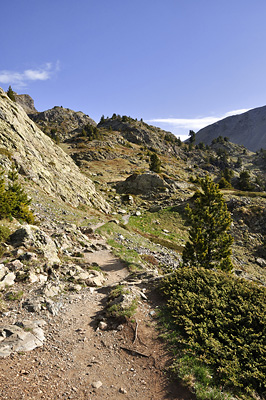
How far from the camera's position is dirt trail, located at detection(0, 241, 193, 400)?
697 cm

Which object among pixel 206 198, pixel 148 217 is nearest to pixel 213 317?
pixel 206 198

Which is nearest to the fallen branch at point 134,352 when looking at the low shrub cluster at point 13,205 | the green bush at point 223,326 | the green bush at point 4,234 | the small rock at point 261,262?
the green bush at point 223,326

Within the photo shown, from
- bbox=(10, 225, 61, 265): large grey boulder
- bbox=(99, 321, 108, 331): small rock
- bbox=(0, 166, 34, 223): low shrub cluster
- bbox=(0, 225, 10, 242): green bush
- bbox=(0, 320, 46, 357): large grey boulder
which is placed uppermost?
bbox=(0, 166, 34, 223): low shrub cluster

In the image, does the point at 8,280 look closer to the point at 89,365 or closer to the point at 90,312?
the point at 90,312

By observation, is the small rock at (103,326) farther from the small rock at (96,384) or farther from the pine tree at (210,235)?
the pine tree at (210,235)

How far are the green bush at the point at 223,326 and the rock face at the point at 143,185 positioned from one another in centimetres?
6091

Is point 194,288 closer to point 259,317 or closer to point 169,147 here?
point 259,317

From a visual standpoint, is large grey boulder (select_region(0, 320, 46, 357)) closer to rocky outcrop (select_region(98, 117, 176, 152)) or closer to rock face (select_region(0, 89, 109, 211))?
rock face (select_region(0, 89, 109, 211))

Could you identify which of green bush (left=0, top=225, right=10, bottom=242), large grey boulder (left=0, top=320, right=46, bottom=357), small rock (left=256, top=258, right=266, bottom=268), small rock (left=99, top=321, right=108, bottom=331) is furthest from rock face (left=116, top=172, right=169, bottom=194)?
large grey boulder (left=0, top=320, right=46, bottom=357)

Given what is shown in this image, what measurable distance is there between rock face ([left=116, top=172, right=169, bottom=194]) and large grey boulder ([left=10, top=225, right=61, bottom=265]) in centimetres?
5741

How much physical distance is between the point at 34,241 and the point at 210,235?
17.1m

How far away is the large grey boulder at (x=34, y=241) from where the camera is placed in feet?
52.6

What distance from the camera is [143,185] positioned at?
246 ft

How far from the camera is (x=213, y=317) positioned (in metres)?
10.4
